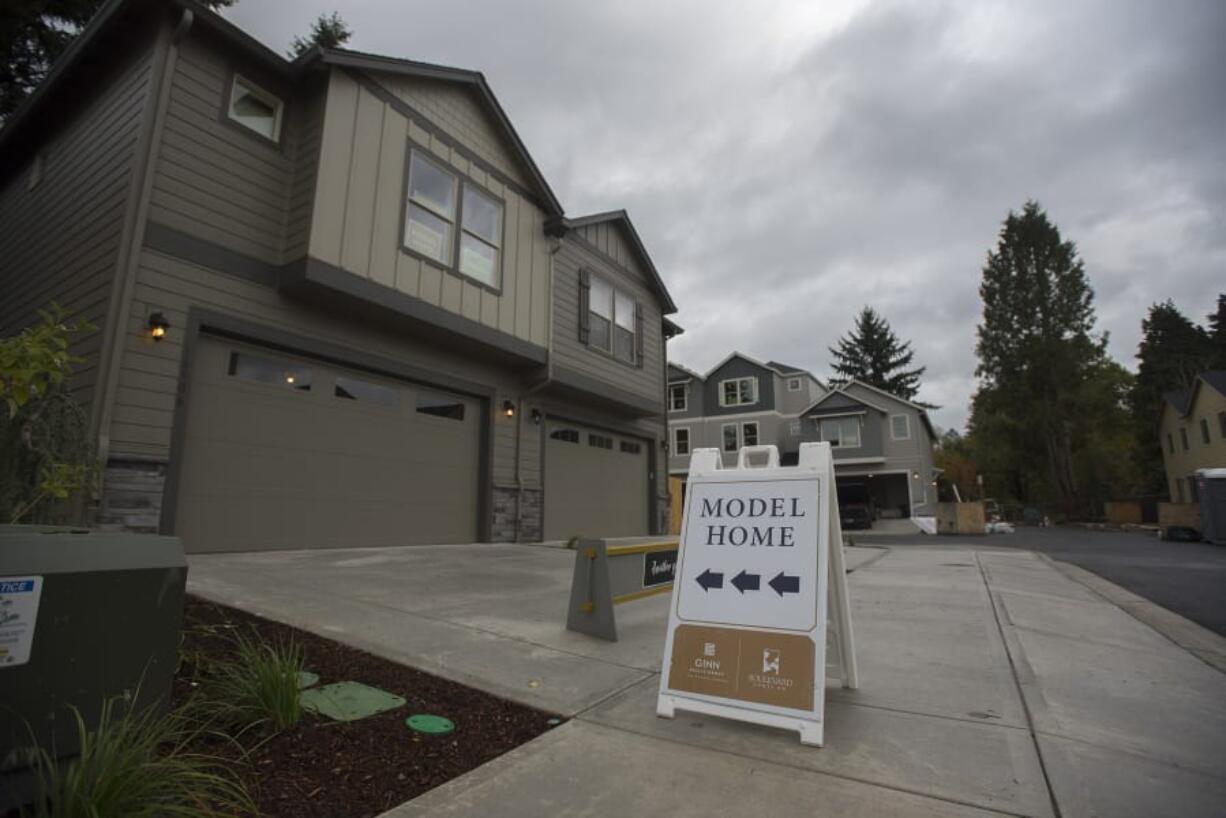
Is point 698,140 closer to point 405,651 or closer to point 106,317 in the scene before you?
point 106,317

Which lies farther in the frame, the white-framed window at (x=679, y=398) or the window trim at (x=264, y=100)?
the white-framed window at (x=679, y=398)

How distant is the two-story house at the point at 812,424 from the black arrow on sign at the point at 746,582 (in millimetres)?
26588

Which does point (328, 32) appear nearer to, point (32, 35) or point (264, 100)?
point (32, 35)

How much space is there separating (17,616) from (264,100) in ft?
25.6

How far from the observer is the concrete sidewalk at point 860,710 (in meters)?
1.93

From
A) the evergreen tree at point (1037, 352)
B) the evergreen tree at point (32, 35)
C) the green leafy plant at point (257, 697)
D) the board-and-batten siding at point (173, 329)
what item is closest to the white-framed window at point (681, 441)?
the evergreen tree at point (1037, 352)

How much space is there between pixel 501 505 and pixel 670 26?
8.63 meters

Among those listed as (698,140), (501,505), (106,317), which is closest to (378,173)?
(106,317)

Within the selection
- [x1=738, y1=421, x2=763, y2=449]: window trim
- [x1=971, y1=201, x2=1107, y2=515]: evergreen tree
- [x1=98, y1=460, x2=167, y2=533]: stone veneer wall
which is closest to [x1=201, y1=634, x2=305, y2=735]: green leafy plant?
[x1=98, y1=460, x2=167, y2=533]: stone veneer wall

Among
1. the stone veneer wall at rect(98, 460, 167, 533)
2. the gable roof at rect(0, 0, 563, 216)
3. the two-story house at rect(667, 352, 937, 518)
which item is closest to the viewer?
the stone veneer wall at rect(98, 460, 167, 533)

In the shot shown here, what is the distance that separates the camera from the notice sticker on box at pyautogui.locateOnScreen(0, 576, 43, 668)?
5.06ft

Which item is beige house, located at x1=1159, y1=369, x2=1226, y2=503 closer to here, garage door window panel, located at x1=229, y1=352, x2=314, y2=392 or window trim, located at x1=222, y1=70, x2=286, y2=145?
garage door window panel, located at x1=229, y1=352, x2=314, y2=392

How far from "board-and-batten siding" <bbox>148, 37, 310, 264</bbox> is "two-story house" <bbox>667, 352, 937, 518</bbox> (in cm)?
2456

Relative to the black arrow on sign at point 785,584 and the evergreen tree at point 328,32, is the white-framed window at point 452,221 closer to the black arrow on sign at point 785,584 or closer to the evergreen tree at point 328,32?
the black arrow on sign at point 785,584
